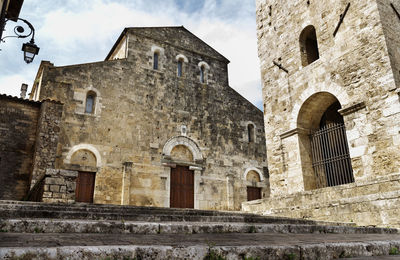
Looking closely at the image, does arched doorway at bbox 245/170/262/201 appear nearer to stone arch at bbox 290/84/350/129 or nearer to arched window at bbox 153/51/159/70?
arched window at bbox 153/51/159/70

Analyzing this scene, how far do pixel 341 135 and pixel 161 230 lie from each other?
22.4 ft

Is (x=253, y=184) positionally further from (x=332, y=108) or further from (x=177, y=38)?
(x=177, y=38)

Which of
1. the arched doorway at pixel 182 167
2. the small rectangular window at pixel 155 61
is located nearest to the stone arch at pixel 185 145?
the arched doorway at pixel 182 167

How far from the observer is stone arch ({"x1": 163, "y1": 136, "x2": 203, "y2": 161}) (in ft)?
50.0

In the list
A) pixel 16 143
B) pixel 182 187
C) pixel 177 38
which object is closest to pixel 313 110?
pixel 182 187

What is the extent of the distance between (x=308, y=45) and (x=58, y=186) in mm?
7941

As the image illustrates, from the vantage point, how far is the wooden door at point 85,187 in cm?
1286

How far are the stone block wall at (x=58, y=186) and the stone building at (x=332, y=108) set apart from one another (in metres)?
4.69

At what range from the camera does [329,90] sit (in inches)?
339

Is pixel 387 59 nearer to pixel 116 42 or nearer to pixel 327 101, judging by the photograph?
pixel 327 101

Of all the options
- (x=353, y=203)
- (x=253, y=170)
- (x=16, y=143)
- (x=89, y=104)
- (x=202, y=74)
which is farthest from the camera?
(x=202, y=74)

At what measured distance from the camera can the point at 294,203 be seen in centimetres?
768

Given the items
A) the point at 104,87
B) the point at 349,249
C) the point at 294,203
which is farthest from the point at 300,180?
the point at 104,87

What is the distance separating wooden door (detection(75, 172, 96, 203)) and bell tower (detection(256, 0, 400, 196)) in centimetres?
726
